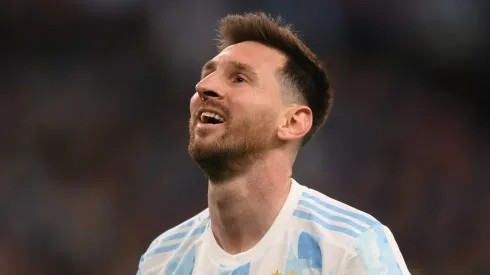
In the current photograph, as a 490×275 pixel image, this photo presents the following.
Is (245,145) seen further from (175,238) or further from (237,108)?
(175,238)

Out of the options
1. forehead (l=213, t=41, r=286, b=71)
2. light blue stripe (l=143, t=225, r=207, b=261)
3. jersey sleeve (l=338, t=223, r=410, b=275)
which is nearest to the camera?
jersey sleeve (l=338, t=223, r=410, b=275)

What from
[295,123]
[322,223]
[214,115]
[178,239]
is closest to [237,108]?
[214,115]

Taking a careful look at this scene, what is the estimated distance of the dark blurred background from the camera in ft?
12.3

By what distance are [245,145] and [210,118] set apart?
14cm

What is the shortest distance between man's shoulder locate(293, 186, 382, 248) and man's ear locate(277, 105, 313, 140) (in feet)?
0.63

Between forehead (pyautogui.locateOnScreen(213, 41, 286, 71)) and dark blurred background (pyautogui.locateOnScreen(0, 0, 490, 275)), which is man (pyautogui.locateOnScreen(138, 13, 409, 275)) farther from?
dark blurred background (pyautogui.locateOnScreen(0, 0, 490, 275))

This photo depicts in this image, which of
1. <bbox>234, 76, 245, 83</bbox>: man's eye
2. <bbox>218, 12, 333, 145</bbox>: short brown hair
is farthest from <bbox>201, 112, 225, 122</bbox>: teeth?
<bbox>218, 12, 333, 145</bbox>: short brown hair

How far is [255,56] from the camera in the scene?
7.01 feet

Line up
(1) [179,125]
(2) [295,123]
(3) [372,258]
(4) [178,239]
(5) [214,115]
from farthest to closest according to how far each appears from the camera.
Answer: (1) [179,125]
(4) [178,239]
(2) [295,123]
(5) [214,115]
(3) [372,258]

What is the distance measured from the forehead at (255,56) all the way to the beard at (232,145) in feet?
0.58

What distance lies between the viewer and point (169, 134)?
413 centimetres

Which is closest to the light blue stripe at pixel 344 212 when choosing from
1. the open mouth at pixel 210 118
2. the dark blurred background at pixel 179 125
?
the open mouth at pixel 210 118

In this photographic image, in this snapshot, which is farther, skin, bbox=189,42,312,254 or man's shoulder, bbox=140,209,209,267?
man's shoulder, bbox=140,209,209,267

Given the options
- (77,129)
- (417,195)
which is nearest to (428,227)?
(417,195)
